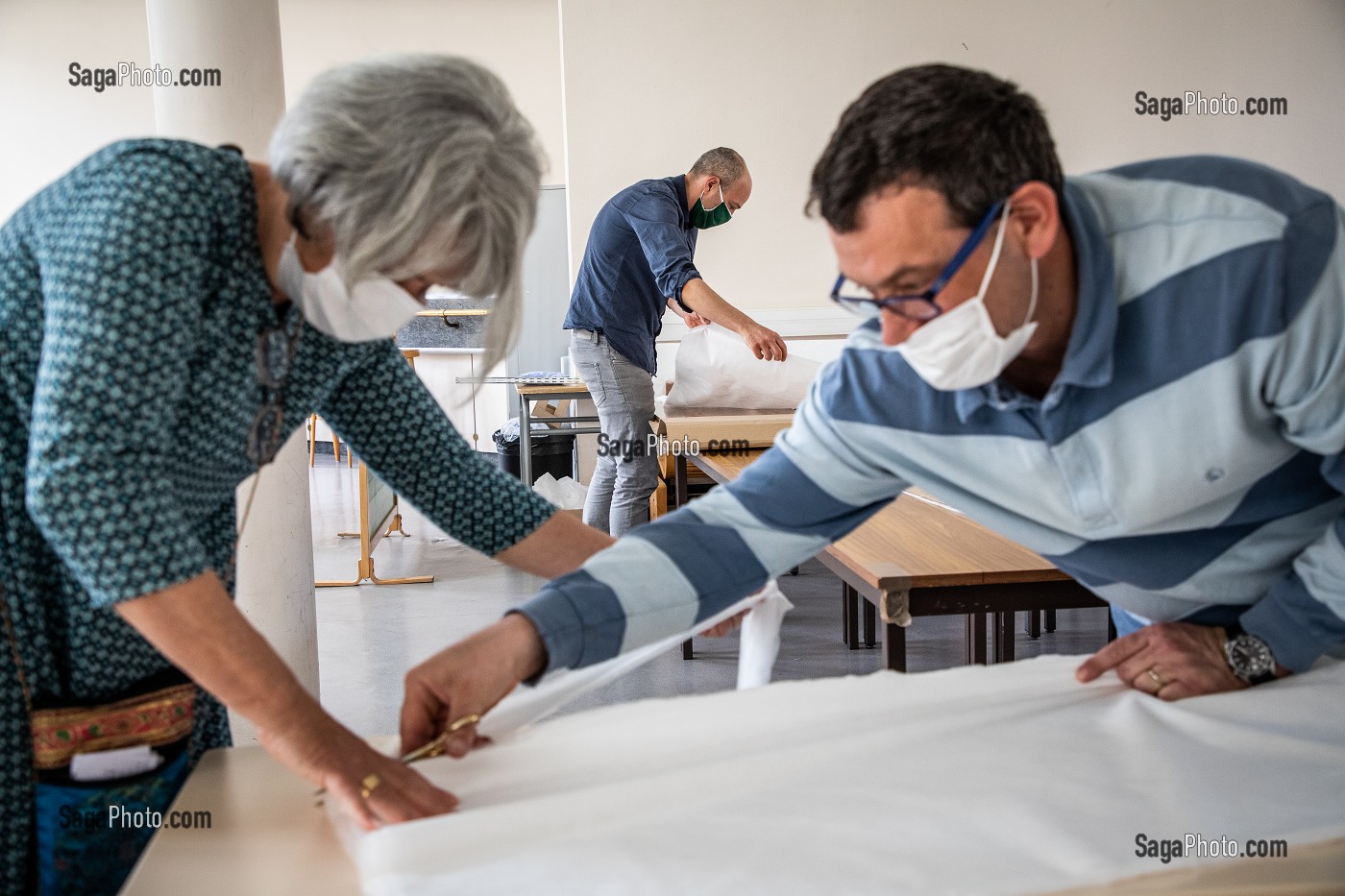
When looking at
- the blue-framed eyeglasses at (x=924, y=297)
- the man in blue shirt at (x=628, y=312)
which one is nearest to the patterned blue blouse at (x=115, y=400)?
the blue-framed eyeglasses at (x=924, y=297)

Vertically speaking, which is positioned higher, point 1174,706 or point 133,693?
point 133,693

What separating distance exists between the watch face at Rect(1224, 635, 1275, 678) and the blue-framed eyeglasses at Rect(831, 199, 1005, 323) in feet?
1.62

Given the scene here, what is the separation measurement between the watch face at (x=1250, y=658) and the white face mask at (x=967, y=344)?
397 mm

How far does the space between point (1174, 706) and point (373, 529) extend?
397 centimetres

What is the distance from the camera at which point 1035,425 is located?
45.3 inches

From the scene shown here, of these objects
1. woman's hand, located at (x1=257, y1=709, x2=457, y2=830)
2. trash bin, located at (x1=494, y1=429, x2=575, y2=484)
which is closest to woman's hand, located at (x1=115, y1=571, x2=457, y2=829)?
woman's hand, located at (x1=257, y1=709, x2=457, y2=830)

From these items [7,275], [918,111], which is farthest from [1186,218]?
[7,275]

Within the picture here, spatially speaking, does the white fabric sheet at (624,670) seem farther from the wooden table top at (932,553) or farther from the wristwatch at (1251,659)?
the wristwatch at (1251,659)

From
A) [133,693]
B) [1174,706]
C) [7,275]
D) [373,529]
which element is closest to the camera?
[7,275]

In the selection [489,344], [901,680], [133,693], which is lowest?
[901,680]

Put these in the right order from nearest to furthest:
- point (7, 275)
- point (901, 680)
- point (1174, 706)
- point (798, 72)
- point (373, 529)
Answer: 1. point (7, 275)
2. point (1174, 706)
3. point (901, 680)
4. point (373, 529)
5. point (798, 72)

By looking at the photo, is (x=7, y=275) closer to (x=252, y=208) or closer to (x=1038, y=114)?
(x=252, y=208)

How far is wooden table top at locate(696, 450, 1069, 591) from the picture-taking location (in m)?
1.85

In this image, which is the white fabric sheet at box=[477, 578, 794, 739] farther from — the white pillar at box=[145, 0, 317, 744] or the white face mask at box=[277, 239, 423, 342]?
the white pillar at box=[145, 0, 317, 744]
